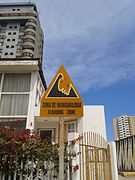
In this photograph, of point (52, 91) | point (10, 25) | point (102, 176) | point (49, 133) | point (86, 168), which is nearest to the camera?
point (52, 91)

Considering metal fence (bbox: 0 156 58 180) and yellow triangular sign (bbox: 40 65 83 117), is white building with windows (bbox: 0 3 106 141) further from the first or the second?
yellow triangular sign (bbox: 40 65 83 117)

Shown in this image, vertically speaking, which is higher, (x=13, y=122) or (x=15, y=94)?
(x=15, y=94)

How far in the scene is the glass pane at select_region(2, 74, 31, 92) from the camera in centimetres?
1201

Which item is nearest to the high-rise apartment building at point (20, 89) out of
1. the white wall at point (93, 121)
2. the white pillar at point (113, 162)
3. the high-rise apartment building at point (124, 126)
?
the white wall at point (93, 121)

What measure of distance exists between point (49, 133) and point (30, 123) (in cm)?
261

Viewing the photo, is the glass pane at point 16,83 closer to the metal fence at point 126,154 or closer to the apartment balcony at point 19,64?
the apartment balcony at point 19,64

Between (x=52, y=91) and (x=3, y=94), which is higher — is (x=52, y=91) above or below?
below

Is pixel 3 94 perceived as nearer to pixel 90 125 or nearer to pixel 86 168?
pixel 90 125

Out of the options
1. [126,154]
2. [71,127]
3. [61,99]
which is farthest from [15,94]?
[126,154]

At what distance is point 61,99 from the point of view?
3857 mm

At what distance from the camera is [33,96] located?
11594mm

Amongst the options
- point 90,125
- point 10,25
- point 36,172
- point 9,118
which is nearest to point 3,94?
point 9,118

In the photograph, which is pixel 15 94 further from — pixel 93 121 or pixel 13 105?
pixel 93 121

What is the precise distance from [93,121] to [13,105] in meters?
6.11
